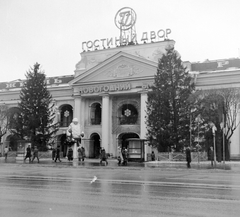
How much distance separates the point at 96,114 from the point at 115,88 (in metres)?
6.35

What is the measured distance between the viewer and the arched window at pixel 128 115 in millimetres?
48625

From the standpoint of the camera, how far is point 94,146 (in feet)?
170

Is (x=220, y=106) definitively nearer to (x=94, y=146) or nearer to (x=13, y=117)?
(x=94, y=146)

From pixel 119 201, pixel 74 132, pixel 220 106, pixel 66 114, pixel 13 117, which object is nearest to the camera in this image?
pixel 119 201

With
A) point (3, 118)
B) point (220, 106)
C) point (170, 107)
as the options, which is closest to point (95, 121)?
point (3, 118)

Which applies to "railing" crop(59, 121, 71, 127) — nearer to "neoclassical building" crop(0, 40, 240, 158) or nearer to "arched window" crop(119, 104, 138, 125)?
"neoclassical building" crop(0, 40, 240, 158)

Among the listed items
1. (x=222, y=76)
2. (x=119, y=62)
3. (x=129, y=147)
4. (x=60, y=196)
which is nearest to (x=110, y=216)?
(x=60, y=196)

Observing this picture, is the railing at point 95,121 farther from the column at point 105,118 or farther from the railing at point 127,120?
the railing at point 127,120

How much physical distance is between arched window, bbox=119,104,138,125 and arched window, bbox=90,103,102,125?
3804mm

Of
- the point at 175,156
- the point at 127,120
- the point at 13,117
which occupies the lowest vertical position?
the point at 175,156

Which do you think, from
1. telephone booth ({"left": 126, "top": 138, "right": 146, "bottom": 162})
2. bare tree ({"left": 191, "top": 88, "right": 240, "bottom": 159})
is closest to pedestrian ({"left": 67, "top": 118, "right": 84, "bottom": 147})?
telephone booth ({"left": 126, "top": 138, "right": 146, "bottom": 162})

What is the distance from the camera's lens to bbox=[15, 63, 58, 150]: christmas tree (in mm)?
47812

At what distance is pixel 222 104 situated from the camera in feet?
112

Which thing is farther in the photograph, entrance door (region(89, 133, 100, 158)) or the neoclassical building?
entrance door (region(89, 133, 100, 158))
